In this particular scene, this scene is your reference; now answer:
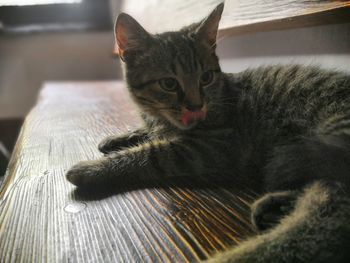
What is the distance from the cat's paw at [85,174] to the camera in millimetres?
773

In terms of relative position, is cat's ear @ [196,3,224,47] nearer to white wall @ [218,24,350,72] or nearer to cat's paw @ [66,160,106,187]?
white wall @ [218,24,350,72]

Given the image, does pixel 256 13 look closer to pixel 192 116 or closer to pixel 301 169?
pixel 192 116

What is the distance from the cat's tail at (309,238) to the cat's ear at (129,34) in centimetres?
65

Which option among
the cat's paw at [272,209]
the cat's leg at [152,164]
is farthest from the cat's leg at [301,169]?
the cat's leg at [152,164]

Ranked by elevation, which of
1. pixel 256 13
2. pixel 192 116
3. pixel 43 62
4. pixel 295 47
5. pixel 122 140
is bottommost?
pixel 43 62

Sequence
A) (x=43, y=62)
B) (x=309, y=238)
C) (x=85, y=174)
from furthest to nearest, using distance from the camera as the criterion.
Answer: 1. (x=43, y=62)
2. (x=85, y=174)
3. (x=309, y=238)

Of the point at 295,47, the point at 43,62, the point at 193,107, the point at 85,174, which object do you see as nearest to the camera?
the point at 85,174

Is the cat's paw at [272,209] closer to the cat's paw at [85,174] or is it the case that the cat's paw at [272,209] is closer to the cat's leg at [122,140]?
the cat's paw at [85,174]

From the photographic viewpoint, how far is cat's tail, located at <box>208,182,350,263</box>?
46cm

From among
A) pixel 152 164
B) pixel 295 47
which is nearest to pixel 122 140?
pixel 152 164

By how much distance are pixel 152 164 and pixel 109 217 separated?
0.24 m

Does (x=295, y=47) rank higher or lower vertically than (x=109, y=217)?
higher

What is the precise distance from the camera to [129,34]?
0.98 meters

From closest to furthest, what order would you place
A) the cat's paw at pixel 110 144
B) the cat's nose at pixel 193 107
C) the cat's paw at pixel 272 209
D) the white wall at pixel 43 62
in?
the cat's paw at pixel 272 209 < the cat's nose at pixel 193 107 < the cat's paw at pixel 110 144 < the white wall at pixel 43 62
